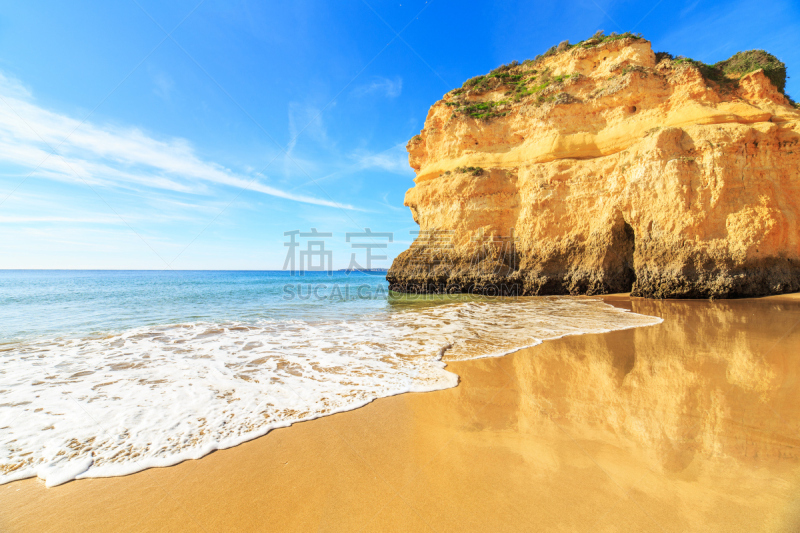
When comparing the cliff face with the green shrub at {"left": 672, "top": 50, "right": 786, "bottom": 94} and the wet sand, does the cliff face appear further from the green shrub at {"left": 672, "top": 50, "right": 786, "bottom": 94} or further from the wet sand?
the wet sand

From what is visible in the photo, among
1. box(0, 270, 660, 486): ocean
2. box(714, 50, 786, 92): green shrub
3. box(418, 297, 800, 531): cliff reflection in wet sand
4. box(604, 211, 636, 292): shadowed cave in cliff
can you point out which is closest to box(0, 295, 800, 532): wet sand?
box(418, 297, 800, 531): cliff reflection in wet sand

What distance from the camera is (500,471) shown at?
2.31 metres

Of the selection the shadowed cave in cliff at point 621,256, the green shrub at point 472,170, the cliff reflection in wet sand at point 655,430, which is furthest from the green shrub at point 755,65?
the cliff reflection in wet sand at point 655,430

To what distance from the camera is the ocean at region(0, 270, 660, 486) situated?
2818 mm

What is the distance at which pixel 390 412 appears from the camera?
133 inches

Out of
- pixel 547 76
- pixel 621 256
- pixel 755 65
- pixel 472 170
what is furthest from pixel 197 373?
pixel 755 65

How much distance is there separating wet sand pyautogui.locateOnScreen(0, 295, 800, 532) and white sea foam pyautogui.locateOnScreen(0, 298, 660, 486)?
296 millimetres

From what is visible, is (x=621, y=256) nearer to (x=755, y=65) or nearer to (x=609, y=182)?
(x=609, y=182)

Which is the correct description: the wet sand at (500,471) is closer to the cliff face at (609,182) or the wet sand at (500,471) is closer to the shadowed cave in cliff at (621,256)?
the cliff face at (609,182)

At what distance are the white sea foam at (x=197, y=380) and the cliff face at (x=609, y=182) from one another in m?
5.82

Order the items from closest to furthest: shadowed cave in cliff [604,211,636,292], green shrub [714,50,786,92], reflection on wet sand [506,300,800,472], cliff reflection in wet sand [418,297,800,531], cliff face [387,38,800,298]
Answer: cliff reflection in wet sand [418,297,800,531], reflection on wet sand [506,300,800,472], cliff face [387,38,800,298], green shrub [714,50,786,92], shadowed cave in cliff [604,211,636,292]

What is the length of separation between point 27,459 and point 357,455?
2.68 meters

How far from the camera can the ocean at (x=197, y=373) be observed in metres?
2.82

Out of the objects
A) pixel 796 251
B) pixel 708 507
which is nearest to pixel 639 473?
pixel 708 507
